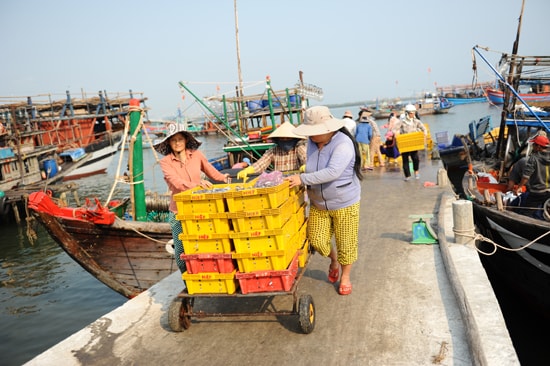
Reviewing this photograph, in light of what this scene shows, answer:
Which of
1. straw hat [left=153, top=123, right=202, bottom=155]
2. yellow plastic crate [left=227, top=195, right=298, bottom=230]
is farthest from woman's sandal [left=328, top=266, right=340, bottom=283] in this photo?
straw hat [left=153, top=123, right=202, bottom=155]

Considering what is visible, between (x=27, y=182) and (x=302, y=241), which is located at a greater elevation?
(x=302, y=241)

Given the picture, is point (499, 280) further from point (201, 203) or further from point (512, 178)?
point (201, 203)

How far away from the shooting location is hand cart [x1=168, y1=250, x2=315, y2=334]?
376 cm

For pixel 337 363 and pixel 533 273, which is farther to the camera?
Answer: pixel 533 273

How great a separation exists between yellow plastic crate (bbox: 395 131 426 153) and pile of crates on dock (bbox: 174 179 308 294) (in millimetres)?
7471

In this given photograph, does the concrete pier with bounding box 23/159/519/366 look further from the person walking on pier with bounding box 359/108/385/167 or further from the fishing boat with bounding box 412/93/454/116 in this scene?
the fishing boat with bounding box 412/93/454/116

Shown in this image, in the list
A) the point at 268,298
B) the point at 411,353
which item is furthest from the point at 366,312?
the point at 268,298

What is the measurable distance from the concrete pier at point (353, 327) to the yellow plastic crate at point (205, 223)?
1.01 m

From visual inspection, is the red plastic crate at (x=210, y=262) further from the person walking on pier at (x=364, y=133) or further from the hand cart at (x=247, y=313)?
the person walking on pier at (x=364, y=133)

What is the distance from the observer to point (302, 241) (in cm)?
462

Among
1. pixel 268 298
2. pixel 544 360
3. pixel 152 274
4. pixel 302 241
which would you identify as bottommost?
pixel 544 360

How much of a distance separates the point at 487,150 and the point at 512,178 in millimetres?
8540

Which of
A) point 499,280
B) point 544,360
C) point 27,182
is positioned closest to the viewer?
point 544,360

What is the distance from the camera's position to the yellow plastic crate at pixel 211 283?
3936 millimetres
